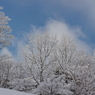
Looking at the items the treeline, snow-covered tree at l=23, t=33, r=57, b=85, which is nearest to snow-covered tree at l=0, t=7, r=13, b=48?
the treeline

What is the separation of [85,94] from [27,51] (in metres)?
9.23

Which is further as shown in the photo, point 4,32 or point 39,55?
point 39,55

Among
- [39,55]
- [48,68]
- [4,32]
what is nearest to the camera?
[4,32]

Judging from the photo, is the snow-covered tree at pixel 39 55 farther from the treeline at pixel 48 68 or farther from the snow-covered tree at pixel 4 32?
the snow-covered tree at pixel 4 32

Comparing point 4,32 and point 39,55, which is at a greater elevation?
point 4,32

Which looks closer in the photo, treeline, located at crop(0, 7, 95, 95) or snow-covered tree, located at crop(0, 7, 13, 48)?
treeline, located at crop(0, 7, 95, 95)

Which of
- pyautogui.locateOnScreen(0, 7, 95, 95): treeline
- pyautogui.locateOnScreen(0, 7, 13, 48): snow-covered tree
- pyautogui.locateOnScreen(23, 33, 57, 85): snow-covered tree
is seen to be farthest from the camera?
pyautogui.locateOnScreen(23, 33, 57, 85): snow-covered tree

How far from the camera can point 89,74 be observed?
9.99m

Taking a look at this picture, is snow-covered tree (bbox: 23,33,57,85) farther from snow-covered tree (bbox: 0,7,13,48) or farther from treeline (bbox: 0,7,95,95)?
snow-covered tree (bbox: 0,7,13,48)

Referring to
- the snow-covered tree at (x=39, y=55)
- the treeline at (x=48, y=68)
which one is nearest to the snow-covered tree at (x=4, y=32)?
the treeline at (x=48, y=68)

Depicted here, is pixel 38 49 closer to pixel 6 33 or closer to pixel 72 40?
pixel 6 33

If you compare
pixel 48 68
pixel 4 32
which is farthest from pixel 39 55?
pixel 4 32

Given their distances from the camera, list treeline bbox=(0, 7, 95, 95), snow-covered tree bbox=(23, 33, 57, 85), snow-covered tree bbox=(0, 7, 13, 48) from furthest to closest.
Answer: snow-covered tree bbox=(23, 33, 57, 85) < snow-covered tree bbox=(0, 7, 13, 48) < treeline bbox=(0, 7, 95, 95)

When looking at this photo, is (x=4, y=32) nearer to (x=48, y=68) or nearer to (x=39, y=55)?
(x=39, y=55)
